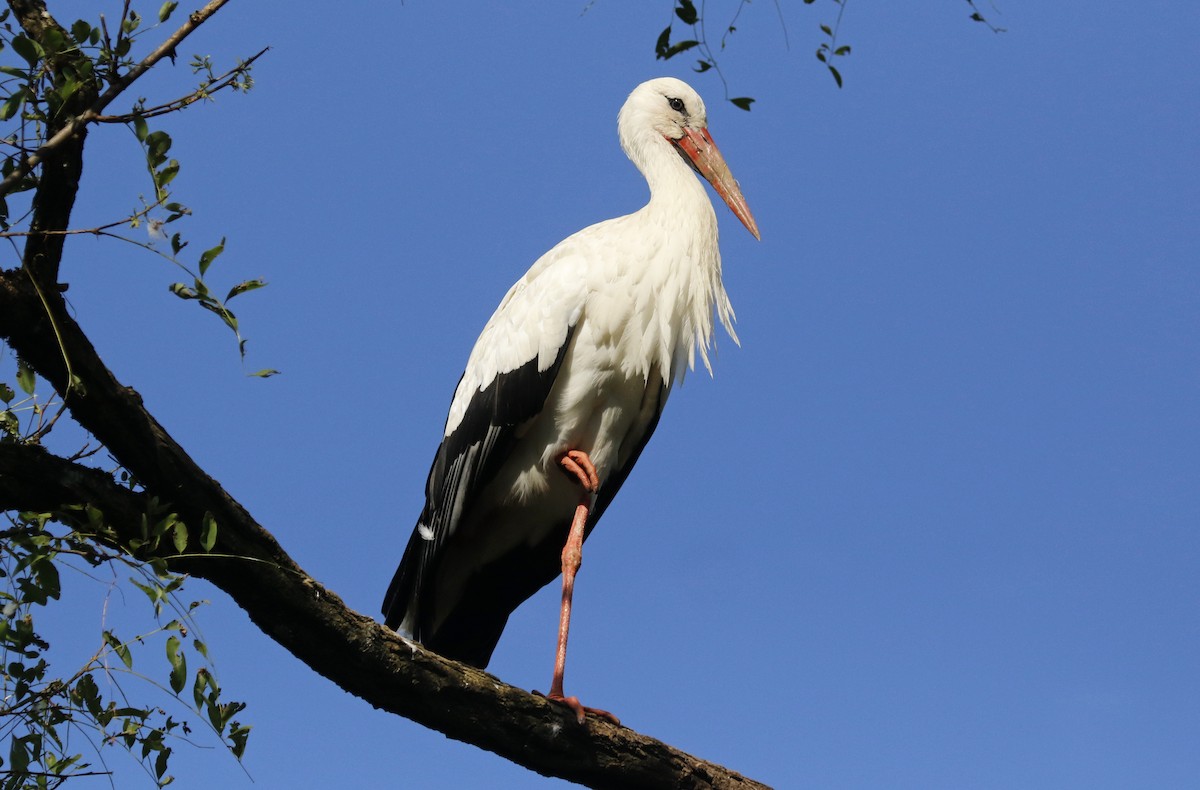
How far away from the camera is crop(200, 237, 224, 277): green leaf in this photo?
2.70m

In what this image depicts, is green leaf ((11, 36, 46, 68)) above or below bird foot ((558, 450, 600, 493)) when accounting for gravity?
below

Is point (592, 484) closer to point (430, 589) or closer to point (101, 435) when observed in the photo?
point (430, 589)

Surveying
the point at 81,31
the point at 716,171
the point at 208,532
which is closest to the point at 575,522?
the point at 716,171

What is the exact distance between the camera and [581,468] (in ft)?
17.0

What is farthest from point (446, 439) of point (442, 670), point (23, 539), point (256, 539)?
point (23, 539)

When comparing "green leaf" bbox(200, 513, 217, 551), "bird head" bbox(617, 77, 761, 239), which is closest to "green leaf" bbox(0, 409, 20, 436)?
"green leaf" bbox(200, 513, 217, 551)

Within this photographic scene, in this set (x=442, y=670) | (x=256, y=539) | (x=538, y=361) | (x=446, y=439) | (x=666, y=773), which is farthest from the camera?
(x=446, y=439)

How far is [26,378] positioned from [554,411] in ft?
8.24

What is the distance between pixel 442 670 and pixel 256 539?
0.78 metres

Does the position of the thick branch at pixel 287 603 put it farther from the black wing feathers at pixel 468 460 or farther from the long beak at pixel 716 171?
the long beak at pixel 716 171

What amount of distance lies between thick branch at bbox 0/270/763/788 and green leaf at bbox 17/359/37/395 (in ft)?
0.23

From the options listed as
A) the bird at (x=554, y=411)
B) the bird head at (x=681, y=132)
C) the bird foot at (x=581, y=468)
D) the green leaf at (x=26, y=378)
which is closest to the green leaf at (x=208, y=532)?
the green leaf at (x=26, y=378)

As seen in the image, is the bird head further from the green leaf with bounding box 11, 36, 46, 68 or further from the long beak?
the green leaf with bounding box 11, 36, 46, 68

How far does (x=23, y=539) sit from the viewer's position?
2.63 m
